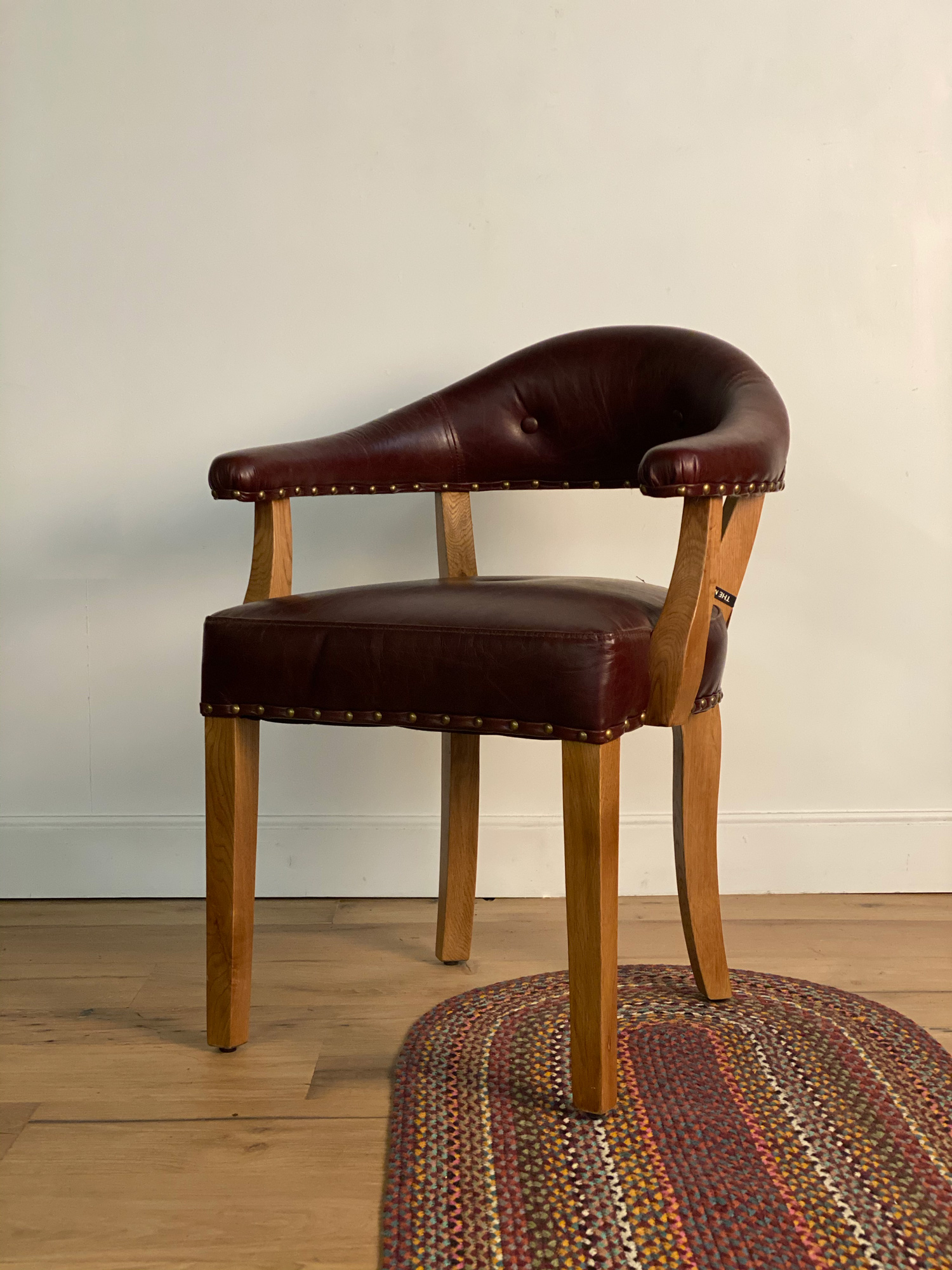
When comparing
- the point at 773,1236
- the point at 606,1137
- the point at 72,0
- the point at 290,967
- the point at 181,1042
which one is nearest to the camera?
the point at 773,1236

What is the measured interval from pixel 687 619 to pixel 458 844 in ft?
1.92

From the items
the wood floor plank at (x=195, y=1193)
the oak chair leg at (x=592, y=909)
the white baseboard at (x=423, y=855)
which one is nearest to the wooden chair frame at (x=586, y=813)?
the oak chair leg at (x=592, y=909)

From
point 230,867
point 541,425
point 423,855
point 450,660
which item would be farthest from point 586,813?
point 423,855

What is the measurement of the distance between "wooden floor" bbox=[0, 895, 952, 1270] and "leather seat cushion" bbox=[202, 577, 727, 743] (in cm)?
40

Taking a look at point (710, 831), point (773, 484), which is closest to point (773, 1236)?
point (710, 831)

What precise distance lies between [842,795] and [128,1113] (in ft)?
4.08

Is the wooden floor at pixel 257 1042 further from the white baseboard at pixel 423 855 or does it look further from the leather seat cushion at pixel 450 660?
the leather seat cushion at pixel 450 660

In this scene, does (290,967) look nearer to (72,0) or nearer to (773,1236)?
(773,1236)

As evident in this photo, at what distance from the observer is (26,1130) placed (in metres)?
1.09

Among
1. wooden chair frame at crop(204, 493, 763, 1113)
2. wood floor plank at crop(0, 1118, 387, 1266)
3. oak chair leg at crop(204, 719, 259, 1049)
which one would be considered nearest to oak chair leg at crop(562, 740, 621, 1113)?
wooden chair frame at crop(204, 493, 763, 1113)

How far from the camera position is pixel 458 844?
153 centimetres

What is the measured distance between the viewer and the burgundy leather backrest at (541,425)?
1.32 metres

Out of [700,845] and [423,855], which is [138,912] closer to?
[423,855]

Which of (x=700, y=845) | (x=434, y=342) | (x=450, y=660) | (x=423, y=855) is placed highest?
(x=434, y=342)
